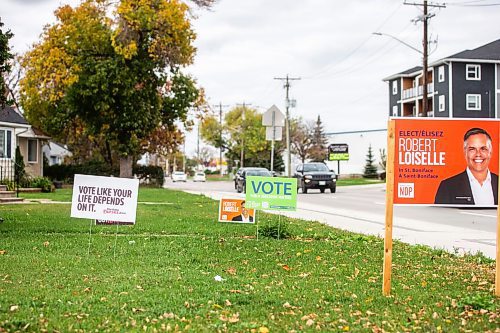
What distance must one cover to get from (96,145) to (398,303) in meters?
46.1

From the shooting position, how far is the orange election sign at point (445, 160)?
8.56 metres

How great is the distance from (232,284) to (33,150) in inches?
1421

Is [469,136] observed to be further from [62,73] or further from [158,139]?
[158,139]

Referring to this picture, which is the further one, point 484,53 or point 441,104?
point 441,104

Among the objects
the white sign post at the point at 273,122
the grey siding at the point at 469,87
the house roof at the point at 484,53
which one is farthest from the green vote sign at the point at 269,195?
the grey siding at the point at 469,87

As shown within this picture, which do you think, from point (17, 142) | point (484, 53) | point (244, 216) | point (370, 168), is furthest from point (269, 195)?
point (370, 168)

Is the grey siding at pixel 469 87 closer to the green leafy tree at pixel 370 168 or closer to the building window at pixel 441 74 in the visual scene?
the building window at pixel 441 74

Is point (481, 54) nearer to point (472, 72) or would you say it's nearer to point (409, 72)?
point (472, 72)

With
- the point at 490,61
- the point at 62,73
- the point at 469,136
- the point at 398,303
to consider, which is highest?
the point at 490,61

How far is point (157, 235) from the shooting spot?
13.8 metres

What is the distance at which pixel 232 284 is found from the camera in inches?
332

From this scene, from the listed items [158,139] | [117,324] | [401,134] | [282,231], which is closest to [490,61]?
[158,139]

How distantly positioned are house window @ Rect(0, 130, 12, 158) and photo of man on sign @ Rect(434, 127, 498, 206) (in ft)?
94.9

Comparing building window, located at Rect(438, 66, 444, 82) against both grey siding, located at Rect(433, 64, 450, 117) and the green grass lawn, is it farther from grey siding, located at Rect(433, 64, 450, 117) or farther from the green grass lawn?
the green grass lawn
